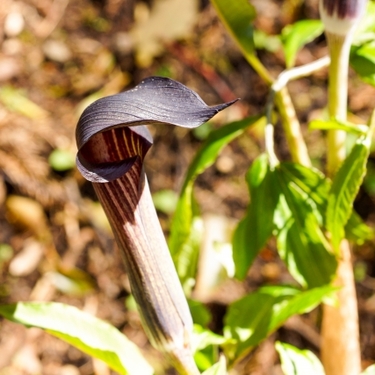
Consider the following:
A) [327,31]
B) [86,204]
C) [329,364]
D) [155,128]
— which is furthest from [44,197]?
[327,31]

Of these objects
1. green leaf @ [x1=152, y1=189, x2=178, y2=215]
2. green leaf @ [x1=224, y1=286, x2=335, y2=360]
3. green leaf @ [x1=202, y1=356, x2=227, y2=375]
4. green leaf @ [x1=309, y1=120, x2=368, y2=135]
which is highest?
green leaf @ [x1=309, y1=120, x2=368, y2=135]

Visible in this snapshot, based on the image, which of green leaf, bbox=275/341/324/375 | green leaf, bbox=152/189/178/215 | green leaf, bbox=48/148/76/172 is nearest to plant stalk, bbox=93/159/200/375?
green leaf, bbox=275/341/324/375

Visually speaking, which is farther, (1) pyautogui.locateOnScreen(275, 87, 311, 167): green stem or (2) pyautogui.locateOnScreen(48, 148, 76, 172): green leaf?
(2) pyautogui.locateOnScreen(48, 148, 76, 172): green leaf

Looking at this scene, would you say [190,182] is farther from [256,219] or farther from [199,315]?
[199,315]

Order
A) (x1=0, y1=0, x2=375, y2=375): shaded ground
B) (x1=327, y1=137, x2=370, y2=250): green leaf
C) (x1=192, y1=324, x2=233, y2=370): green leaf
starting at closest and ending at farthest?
(x1=327, y1=137, x2=370, y2=250): green leaf
(x1=192, y1=324, x2=233, y2=370): green leaf
(x1=0, y1=0, x2=375, y2=375): shaded ground

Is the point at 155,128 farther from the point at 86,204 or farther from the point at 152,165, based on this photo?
the point at 86,204

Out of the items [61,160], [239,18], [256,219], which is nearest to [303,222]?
[256,219]

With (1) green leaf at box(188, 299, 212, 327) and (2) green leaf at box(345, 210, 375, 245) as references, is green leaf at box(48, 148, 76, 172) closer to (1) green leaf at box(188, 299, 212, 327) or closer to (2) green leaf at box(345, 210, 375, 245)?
(1) green leaf at box(188, 299, 212, 327)
